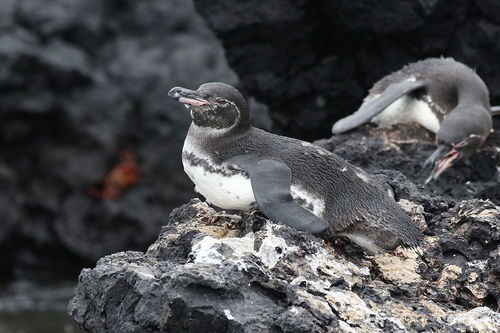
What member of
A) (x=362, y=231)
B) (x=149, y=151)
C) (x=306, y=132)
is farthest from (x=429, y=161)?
(x=149, y=151)

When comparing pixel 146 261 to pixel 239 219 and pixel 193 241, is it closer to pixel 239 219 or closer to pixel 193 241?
pixel 193 241

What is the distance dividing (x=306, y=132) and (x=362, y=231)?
5.95 m

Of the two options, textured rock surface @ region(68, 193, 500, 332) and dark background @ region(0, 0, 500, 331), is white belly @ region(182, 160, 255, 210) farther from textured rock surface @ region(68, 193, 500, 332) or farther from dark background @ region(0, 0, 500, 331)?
dark background @ region(0, 0, 500, 331)

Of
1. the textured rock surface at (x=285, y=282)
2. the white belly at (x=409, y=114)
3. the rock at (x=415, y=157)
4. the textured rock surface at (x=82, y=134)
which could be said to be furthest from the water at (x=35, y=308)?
the textured rock surface at (x=285, y=282)

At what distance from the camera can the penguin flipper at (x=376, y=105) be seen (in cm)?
820

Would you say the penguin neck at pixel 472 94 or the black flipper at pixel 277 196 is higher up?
the black flipper at pixel 277 196

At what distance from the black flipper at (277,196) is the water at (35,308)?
708 cm

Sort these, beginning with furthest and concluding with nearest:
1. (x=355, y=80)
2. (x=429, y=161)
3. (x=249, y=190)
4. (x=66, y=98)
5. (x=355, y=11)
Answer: (x=66, y=98) → (x=355, y=80) → (x=355, y=11) → (x=429, y=161) → (x=249, y=190)

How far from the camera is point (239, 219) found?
17.7 feet

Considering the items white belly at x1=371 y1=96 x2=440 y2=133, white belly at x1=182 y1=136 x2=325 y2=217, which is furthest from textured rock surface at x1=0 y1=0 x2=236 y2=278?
white belly at x1=182 y1=136 x2=325 y2=217

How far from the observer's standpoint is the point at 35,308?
13164 millimetres

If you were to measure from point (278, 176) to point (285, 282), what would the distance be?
90 centimetres

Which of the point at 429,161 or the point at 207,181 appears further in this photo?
the point at 429,161

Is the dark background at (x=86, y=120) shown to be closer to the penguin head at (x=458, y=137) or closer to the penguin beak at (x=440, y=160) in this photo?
the penguin head at (x=458, y=137)
